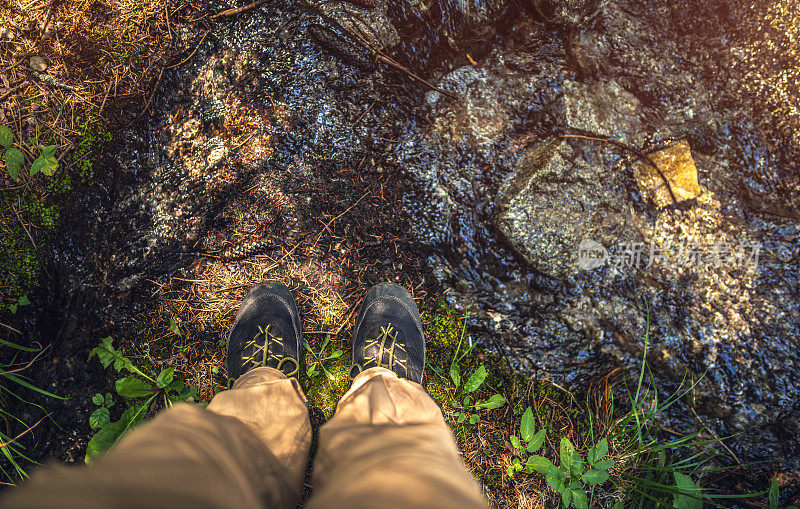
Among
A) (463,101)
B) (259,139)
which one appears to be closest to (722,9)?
(463,101)

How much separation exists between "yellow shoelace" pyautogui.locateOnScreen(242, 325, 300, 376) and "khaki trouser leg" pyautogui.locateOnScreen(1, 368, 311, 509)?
0.48ft

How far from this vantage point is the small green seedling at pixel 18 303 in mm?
1971

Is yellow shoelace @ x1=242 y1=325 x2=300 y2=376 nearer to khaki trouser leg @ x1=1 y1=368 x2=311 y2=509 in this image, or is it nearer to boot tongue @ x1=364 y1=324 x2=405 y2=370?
khaki trouser leg @ x1=1 y1=368 x2=311 y2=509

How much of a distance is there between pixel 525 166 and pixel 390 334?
1220 millimetres

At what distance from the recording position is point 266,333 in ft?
6.30

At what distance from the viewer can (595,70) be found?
6.42 ft

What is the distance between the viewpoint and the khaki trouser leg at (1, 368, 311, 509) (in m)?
0.79

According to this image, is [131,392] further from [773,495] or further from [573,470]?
[773,495]

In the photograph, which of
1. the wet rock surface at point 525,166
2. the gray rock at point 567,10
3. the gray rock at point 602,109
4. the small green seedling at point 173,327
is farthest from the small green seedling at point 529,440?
the gray rock at point 567,10

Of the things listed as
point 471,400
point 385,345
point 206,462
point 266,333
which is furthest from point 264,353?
point 471,400

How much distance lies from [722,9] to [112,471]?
3.29 m

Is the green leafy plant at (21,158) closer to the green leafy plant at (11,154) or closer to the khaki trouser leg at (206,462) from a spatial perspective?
the green leafy plant at (11,154)

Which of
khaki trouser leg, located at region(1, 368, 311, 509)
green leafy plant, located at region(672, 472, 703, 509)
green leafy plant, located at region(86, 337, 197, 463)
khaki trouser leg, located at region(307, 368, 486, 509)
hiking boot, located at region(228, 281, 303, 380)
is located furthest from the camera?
hiking boot, located at region(228, 281, 303, 380)

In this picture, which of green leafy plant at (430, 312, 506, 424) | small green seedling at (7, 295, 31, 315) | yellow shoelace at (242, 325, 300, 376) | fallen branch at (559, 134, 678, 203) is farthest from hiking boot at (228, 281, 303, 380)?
fallen branch at (559, 134, 678, 203)
